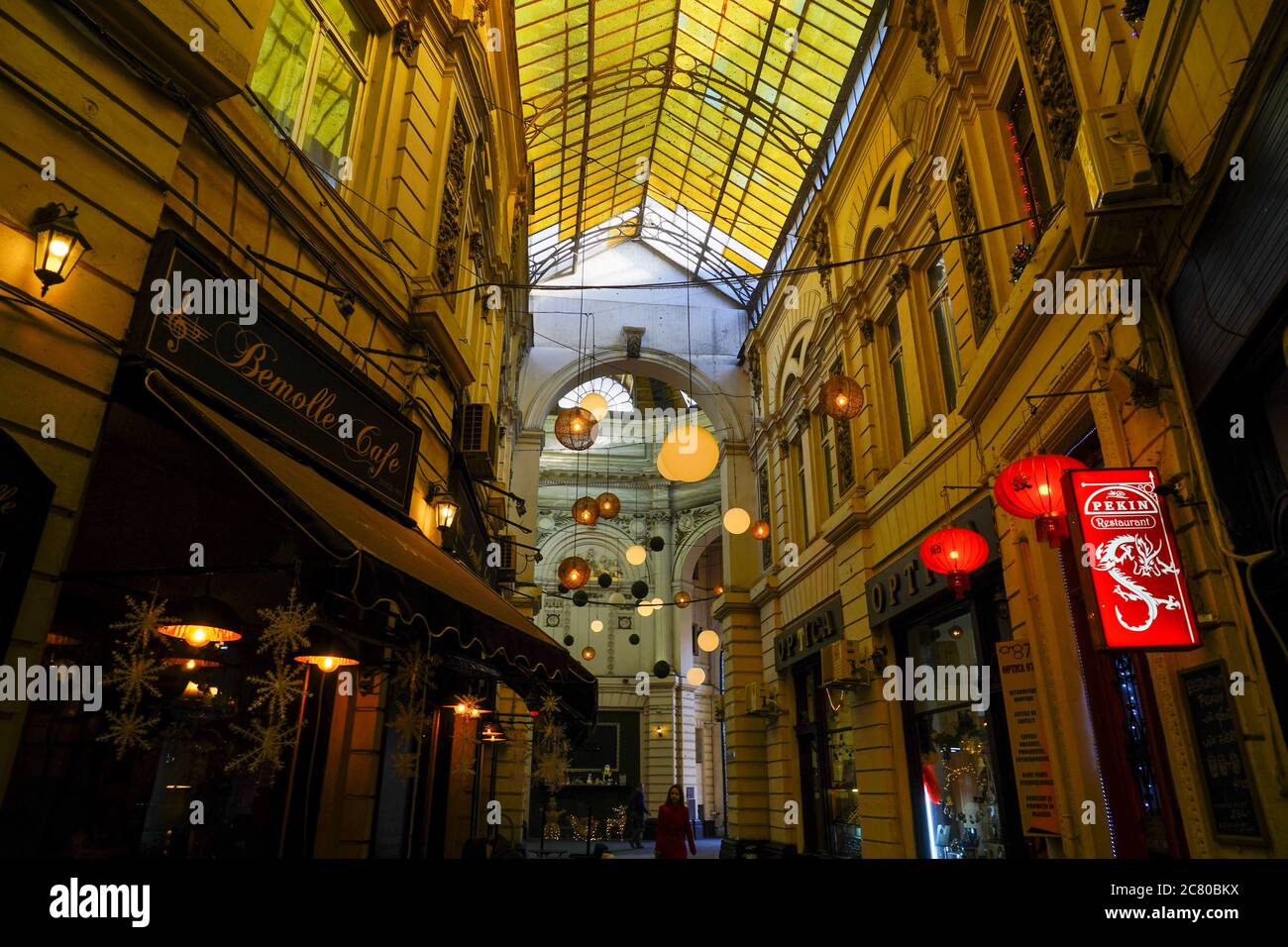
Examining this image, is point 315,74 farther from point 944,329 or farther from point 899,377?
point 899,377

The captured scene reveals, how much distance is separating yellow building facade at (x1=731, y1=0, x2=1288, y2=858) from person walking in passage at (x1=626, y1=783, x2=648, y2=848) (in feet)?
16.1

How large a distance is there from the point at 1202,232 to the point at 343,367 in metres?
5.57

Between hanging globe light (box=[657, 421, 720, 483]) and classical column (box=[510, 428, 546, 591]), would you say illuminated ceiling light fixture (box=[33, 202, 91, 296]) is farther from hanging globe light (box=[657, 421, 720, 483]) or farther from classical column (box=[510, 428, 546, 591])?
classical column (box=[510, 428, 546, 591])

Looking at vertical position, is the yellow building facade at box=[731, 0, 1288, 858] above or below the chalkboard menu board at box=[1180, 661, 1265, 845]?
above

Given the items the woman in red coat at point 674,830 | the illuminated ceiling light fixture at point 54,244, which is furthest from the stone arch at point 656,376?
the illuminated ceiling light fixture at point 54,244

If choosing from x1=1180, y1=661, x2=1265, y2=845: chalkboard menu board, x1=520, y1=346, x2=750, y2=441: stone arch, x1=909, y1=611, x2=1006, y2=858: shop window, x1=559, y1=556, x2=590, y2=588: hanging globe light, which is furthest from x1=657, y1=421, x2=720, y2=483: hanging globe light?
x1=520, y1=346, x2=750, y2=441: stone arch

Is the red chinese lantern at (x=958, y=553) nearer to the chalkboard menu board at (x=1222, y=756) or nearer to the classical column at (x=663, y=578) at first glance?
the chalkboard menu board at (x=1222, y=756)

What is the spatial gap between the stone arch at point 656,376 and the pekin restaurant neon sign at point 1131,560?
48.7ft

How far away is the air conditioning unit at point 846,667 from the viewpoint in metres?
10.3

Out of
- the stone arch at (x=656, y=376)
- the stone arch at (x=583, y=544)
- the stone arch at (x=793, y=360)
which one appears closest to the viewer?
the stone arch at (x=793, y=360)

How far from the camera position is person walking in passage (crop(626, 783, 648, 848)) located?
19.3 metres

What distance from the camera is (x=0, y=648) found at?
276 centimetres

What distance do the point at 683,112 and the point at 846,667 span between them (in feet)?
42.7
